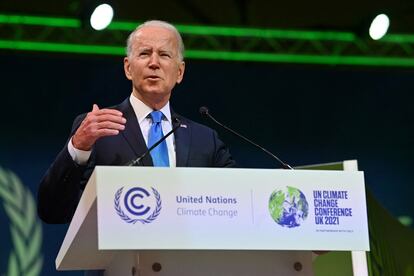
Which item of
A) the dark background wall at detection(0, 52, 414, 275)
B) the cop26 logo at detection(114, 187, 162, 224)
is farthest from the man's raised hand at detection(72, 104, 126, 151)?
the dark background wall at detection(0, 52, 414, 275)

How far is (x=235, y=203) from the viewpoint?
2115mm

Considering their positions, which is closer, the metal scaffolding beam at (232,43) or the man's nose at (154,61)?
the man's nose at (154,61)

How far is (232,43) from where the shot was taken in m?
6.82

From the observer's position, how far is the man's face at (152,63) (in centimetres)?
289

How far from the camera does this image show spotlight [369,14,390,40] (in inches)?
263

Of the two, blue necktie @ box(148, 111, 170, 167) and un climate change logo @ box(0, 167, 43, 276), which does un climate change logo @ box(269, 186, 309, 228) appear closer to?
blue necktie @ box(148, 111, 170, 167)

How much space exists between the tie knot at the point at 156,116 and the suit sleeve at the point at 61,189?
0.34 m

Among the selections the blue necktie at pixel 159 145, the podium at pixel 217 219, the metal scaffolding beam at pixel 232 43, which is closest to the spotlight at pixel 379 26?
the metal scaffolding beam at pixel 232 43

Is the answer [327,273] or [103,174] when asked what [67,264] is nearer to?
[103,174]

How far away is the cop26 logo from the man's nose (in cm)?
91

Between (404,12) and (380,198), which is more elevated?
(404,12)

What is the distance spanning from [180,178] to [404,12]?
537 cm

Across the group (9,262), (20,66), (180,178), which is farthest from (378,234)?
(20,66)

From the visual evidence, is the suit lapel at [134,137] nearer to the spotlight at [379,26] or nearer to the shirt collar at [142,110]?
the shirt collar at [142,110]
